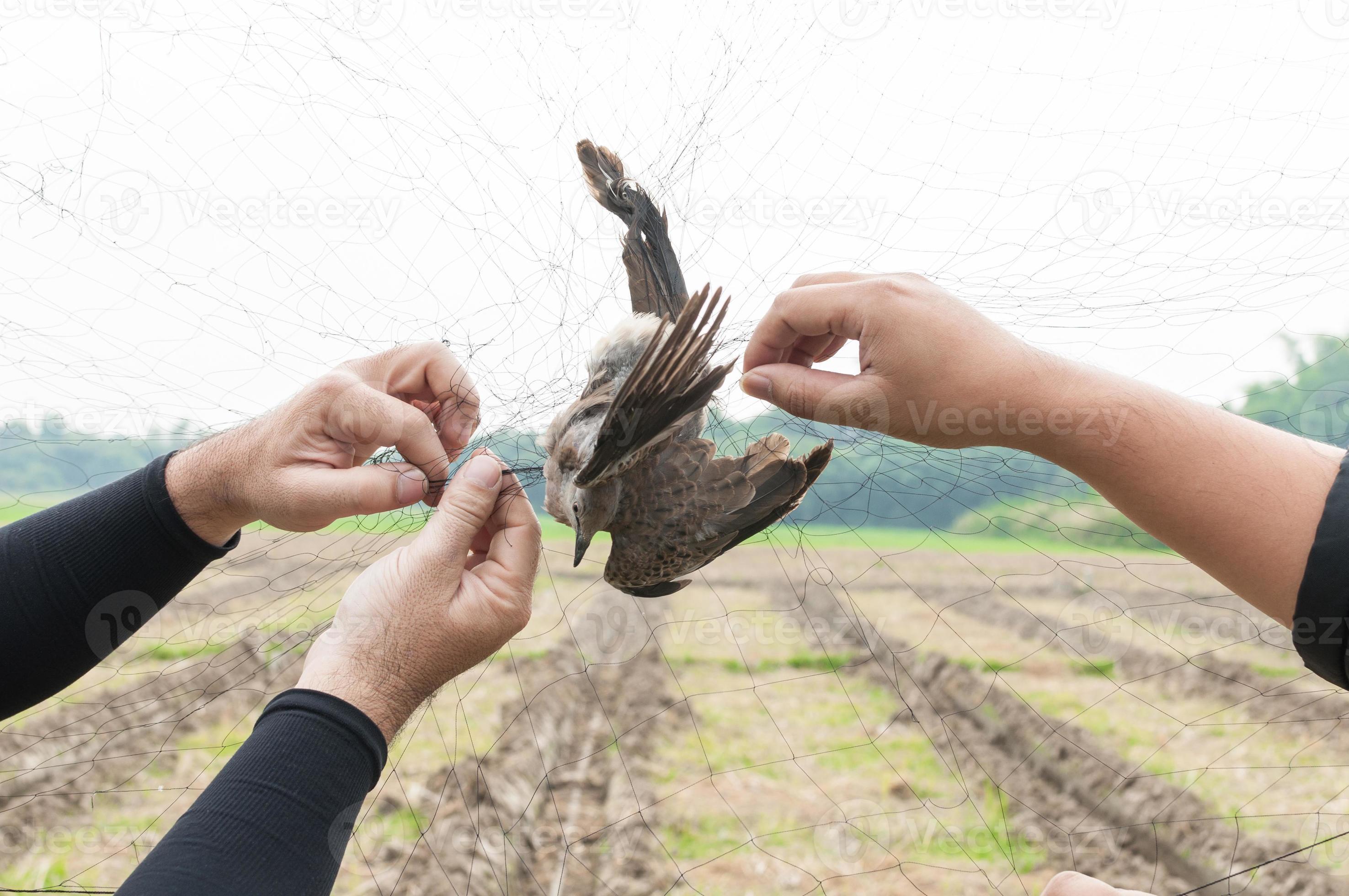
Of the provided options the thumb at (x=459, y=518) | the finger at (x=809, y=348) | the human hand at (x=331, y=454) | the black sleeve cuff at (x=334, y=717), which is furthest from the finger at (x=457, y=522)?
the finger at (x=809, y=348)

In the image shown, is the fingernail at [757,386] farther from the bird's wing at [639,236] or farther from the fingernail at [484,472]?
the fingernail at [484,472]

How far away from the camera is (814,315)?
1.06 m

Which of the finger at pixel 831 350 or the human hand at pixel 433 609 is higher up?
the finger at pixel 831 350

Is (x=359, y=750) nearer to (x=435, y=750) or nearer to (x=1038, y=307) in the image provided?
(x=1038, y=307)

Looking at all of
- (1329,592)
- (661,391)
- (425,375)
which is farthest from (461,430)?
(1329,592)

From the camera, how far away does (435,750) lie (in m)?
3.94

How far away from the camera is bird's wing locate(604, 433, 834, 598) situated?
1.25 meters

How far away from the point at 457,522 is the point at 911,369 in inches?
27.1

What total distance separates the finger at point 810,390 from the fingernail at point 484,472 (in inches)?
15.8

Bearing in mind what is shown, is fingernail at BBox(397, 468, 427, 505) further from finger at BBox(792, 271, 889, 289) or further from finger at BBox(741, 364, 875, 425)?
finger at BBox(792, 271, 889, 289)

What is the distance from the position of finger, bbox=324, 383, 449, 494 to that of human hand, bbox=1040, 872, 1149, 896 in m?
1.09

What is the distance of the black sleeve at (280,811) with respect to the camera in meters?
0.77

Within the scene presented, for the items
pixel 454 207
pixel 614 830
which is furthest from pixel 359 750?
pixel 614 830

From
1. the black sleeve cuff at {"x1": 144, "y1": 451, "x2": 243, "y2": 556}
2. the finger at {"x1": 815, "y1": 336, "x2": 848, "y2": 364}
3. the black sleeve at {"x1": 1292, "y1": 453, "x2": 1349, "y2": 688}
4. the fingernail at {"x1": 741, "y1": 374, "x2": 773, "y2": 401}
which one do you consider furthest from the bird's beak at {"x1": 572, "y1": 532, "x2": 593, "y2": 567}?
the black sleeve at {"x1": 1292, "y1": 453, "x2": 1349, "y2": 688}
